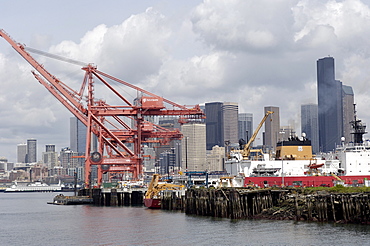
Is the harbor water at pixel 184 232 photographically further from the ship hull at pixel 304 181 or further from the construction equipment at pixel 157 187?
the ship hull at pixel 304 181

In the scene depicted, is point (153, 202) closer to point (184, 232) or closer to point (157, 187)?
point (157, 187)

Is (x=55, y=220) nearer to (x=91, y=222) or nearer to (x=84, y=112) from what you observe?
(x=91, y=222)

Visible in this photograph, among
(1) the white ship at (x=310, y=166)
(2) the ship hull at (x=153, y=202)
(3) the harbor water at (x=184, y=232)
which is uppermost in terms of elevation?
(1) the white ship at (x=310, y=166)

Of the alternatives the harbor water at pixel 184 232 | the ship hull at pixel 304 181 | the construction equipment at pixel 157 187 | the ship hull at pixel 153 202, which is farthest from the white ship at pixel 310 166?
the harbor water at pixel 184 232

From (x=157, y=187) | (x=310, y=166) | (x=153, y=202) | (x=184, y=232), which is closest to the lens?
(x=184, y=232)

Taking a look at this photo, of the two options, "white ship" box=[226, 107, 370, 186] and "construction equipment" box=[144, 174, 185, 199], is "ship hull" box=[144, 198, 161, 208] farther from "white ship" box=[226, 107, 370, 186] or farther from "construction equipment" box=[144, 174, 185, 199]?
"white ship" box=[226, 107, 370, 186]

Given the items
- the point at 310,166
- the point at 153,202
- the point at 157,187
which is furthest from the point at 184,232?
the point at 157,187

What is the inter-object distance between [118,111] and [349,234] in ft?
214

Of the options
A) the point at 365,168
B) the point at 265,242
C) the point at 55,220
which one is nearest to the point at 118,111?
the point at 55,220

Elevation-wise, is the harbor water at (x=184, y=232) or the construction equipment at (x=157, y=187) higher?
the construction equipment at (x=157, y=187)

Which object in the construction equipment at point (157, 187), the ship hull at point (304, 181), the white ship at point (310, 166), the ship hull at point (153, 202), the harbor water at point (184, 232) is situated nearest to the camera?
the harbor water at point (184, 232)

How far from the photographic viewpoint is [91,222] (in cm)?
6575

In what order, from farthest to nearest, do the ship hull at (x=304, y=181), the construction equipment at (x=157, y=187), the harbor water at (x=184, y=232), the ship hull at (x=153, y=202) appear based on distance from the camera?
the construction equipment at (x=157, y=187), the ship hull at (x=153, y=202), the ship hull at (x=304, y=181), the harbor water at (x=184, y=232)

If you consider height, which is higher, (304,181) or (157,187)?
(304,181)
